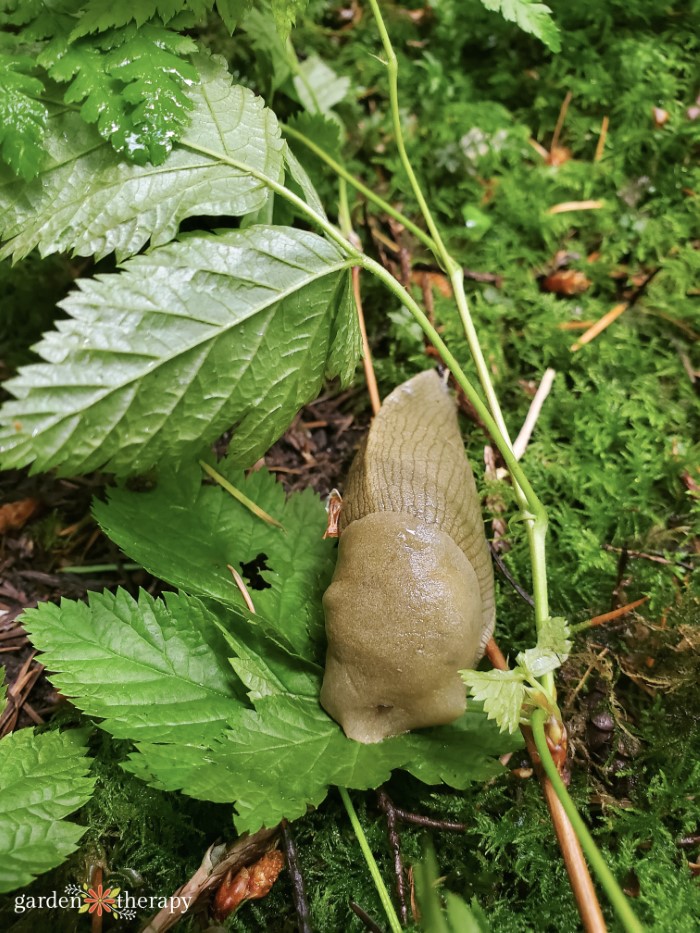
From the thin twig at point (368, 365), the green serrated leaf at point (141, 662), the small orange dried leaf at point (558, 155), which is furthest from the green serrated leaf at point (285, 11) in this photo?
the green serrated leaf at point (141, 662)

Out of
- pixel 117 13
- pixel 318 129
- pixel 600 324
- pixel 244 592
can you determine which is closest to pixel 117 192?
pixel 117 13

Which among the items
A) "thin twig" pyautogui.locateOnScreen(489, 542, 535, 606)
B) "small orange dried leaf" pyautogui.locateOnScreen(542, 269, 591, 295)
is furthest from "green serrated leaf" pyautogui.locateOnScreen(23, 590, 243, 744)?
"small orange dried leaf" pyautogui.locateOnScreen(542, 269, 591, 295)

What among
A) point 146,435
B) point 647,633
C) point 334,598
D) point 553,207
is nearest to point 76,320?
point 146,435

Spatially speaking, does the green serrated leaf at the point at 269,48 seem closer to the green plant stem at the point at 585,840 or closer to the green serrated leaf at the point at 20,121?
the green serrated leaf at the point at 20,121

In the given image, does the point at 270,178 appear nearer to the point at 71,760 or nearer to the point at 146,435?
the point at 146,435

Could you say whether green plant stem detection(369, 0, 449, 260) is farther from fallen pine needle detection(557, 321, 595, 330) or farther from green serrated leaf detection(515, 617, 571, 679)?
green serrated leaf detection(515, 617, 571, 679)

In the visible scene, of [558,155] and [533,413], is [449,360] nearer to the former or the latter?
[533,413]
